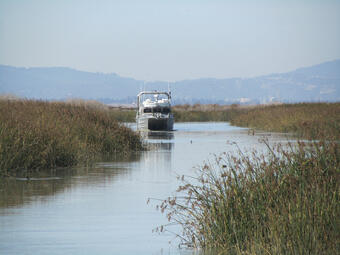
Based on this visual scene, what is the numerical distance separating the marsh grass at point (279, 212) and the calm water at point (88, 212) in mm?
746

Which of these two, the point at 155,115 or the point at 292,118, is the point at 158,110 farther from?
the point at 292,118

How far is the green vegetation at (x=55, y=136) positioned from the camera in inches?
694

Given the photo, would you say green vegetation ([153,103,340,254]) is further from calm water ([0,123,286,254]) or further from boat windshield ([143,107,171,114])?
boat windshield ([143,107,171,114])

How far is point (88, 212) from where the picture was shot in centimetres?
1327

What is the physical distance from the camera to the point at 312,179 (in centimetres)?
932

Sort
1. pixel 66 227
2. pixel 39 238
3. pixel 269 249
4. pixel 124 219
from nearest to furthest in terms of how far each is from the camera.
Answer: pixel 269 249 < pixel 39 238 < pixel 66 227 < pixel 124 219

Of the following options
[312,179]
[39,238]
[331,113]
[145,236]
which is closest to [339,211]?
[312,179]

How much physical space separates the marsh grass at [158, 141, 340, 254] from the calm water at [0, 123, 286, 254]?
2.45 ft

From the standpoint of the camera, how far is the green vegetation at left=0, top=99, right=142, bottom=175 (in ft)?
57.8

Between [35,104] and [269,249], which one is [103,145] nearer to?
[35,104]

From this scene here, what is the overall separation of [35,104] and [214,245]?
18.3m

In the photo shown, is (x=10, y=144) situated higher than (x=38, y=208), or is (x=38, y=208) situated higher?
(x=10, y=144)

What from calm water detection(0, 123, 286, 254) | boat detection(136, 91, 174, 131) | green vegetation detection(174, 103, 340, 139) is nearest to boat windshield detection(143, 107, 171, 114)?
boat detection(136, 91, 174, 131)

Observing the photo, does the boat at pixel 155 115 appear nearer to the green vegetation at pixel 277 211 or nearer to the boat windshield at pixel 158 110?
the boat windshield at pixel 158 110
